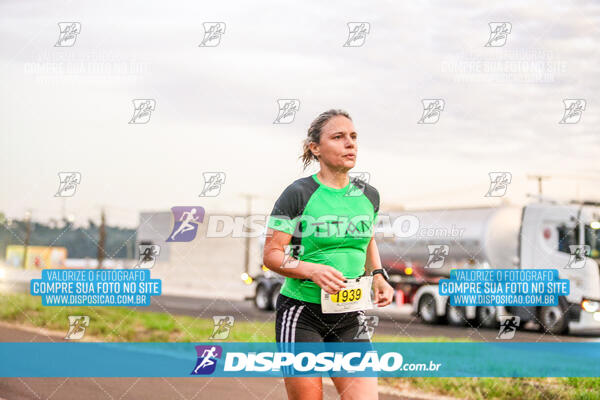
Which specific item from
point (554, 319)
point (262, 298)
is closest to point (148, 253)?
point (554, 319)

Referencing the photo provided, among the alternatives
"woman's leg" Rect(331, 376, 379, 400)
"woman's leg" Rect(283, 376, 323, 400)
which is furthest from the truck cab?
"woman's leg" Rect(283, 376, 323, 400)

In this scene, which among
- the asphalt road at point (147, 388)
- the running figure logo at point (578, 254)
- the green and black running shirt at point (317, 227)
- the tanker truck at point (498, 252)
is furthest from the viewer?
the tanker truck at point (498, 252)

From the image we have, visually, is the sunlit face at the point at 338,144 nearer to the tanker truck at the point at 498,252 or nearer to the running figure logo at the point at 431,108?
the running figure logo at the point at 431,108

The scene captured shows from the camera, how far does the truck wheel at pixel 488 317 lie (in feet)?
71.3

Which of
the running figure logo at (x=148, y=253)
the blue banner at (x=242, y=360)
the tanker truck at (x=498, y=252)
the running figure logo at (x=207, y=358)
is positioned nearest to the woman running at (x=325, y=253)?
the blue banner at (x=242, y=360)

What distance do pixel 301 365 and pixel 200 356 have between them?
195 inches

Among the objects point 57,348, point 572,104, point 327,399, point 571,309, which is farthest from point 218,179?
point 571,309

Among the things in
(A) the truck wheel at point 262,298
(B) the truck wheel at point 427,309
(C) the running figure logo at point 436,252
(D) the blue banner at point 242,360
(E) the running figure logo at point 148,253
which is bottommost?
(A) the truck wheel at point 262,298

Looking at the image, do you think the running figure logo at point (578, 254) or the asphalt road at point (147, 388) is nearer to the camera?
the asphalt road at point (147, 388)

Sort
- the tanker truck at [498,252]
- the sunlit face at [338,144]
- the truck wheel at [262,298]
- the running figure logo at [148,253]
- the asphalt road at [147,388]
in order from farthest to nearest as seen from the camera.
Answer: the truck wheel at [262,298]
the tanker truck at [498,252]
the running figure logo at [148,253]
the asphalt road at [147,388]
the sunlit face at [338,144]

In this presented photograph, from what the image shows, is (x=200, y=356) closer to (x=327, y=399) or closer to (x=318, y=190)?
(x=327, y=399)

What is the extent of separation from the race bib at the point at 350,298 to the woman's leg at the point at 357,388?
16.4 inches

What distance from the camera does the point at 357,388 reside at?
4.61 meters

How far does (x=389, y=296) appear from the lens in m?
5.13
